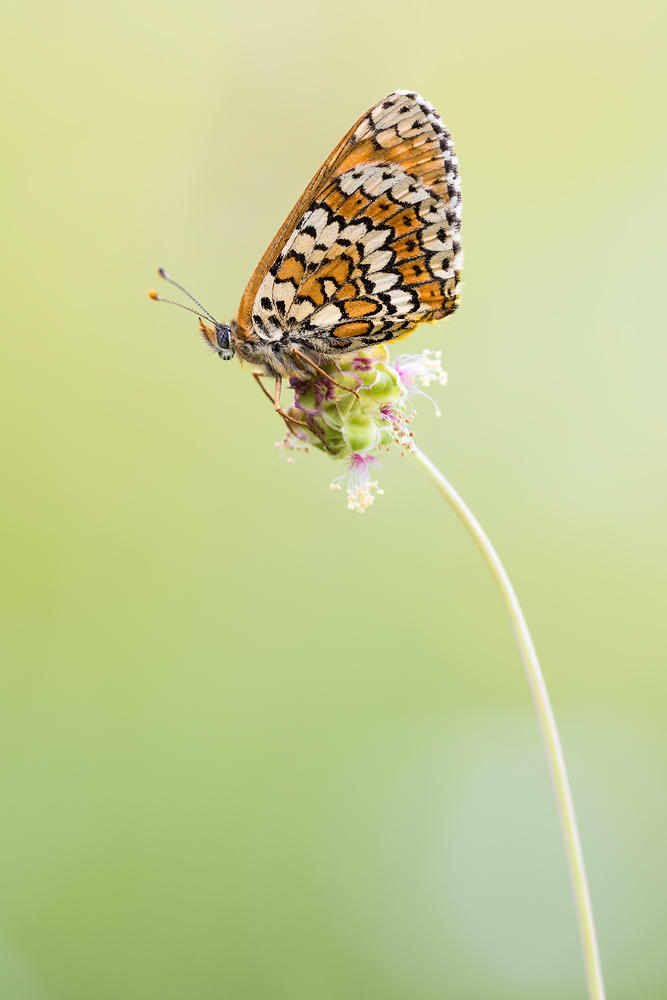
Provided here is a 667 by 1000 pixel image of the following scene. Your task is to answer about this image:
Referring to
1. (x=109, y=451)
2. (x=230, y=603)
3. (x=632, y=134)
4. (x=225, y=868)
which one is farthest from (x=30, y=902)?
(x=632, y=134)

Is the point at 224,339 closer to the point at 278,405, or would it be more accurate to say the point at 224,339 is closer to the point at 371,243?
the point at 278,405

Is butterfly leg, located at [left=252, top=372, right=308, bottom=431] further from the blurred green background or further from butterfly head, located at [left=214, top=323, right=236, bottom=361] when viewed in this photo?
the blurred green background

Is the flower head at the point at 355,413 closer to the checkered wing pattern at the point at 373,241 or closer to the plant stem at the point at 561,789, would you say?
the checkered wing pattern at the point at 373,241

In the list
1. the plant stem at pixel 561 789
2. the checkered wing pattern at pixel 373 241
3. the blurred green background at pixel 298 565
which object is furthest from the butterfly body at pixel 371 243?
the blurred green background at pixel 298 565

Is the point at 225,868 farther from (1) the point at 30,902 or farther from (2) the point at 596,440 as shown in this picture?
(2) the point at 596,440

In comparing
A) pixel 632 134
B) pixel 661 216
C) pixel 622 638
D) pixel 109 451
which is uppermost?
pixel 632 134

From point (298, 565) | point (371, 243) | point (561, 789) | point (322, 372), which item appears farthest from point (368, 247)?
point (298, 565)
